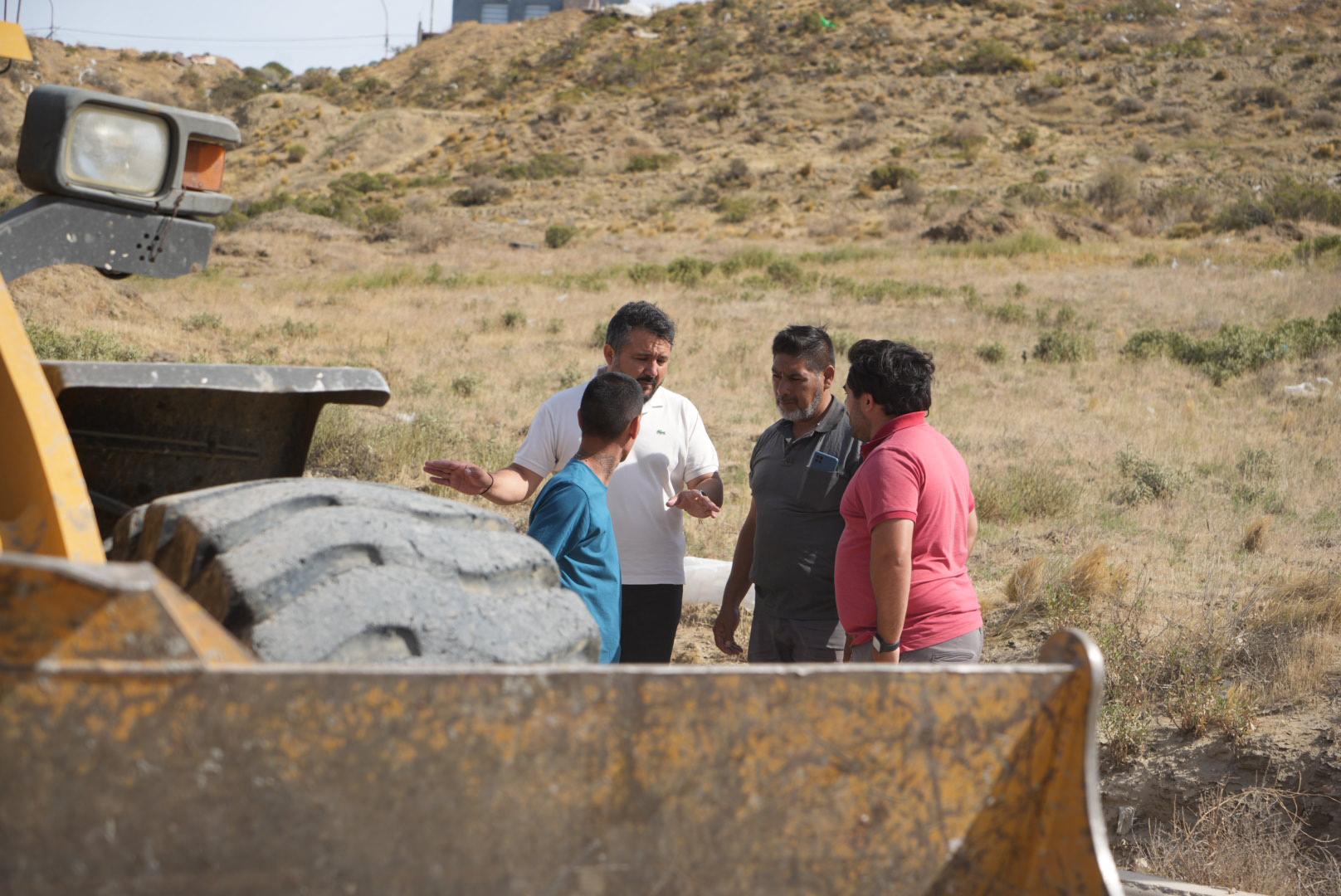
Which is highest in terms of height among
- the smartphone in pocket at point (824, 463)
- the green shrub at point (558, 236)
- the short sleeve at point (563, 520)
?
the green shrub at point (558, 236)

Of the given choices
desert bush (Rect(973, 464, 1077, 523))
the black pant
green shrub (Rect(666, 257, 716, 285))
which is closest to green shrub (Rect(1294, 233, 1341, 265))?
green shrub (Rect(666, 257, 716, 285))

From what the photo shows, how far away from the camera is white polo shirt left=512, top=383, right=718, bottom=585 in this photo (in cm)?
427

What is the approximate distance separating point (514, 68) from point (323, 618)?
2697 inches

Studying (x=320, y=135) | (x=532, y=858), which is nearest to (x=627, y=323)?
(x=532, y=858)

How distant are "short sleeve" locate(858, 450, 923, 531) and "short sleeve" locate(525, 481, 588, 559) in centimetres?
87

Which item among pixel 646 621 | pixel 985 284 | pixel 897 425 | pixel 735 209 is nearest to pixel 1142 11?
pixel 735 209

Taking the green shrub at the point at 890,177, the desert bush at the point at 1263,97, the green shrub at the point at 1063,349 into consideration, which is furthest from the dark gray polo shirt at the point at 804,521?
the desert bush at the point at 1263,97

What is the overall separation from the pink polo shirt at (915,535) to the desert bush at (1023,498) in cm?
545

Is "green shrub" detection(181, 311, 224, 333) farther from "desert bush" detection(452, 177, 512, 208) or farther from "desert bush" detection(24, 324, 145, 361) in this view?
"desert bush" detection(452, 177, 512, 208)

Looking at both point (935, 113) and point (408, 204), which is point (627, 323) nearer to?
point (408, 204)

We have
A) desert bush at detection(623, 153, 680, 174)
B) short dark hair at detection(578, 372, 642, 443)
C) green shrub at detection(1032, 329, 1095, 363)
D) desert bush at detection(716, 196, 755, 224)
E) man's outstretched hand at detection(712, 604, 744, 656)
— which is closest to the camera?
short dark hair at detection(578, 372, 642, 443)

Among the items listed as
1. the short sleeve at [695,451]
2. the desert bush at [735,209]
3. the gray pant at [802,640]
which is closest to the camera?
the gray pant at [802,640]

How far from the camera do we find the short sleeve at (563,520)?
3467mm

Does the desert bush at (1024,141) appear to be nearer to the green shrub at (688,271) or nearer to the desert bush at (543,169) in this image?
the desert bush at (543,169)
